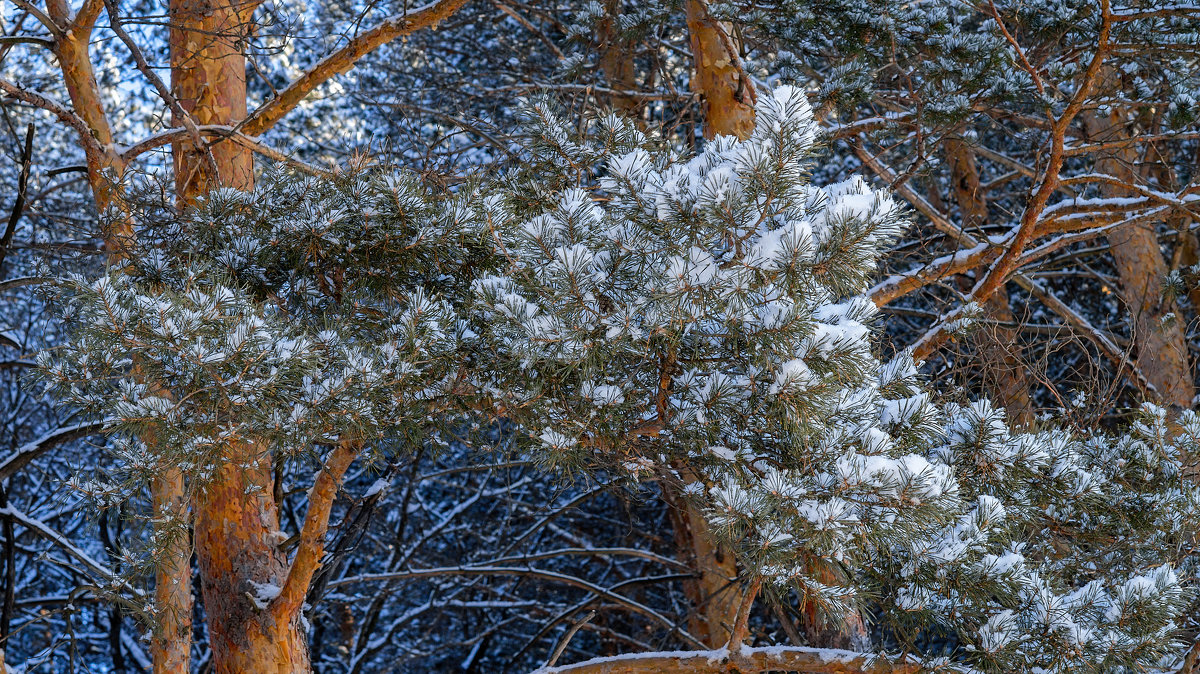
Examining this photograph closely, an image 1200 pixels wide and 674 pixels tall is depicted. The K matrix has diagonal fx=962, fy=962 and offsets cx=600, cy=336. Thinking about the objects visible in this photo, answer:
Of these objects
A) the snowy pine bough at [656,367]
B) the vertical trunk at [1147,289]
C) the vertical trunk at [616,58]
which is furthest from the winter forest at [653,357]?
the vertical trunk at [1147,289]

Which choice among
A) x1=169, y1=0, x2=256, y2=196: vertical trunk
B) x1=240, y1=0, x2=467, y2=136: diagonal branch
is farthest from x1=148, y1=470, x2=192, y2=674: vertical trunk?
x1=240, y1=0, x2=467, y2=136: diagonal branch

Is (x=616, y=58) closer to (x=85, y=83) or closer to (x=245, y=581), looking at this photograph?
(x=85, y=83)

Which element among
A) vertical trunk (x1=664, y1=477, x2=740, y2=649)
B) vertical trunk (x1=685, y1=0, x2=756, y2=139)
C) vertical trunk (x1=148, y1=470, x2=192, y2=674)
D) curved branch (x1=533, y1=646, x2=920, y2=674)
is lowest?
vertical trunk (x1=664, y1=477, x2=740, y2=649)

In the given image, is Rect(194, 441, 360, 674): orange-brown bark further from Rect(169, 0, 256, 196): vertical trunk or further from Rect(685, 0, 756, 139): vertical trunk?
Rect(685, 0, 756, 139): vertical trunk

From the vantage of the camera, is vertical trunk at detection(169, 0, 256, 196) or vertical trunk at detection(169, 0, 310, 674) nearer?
vertical trunk at detection(169, 0, 310, 674)

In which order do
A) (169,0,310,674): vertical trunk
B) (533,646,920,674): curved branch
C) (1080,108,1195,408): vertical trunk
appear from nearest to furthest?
(533,646,920,674): curved branch
(169,0,310,674): vertical trunk
(1080,108,1195,408): vertical trunk

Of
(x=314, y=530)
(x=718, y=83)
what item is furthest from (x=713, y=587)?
(x=314, y=530)

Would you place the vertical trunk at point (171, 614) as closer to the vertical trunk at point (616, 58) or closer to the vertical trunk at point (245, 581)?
the vertical trunk at point (245, 581)

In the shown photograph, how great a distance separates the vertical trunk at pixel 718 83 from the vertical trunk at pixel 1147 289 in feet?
8.74

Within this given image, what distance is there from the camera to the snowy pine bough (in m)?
1.94

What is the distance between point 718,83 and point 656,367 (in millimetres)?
2187

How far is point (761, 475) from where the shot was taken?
2.27m

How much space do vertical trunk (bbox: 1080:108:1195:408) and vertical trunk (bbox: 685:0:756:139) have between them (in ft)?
8.74

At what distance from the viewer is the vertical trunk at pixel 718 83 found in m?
4.04
